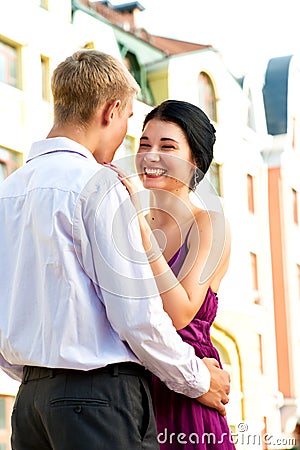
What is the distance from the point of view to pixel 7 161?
49.3ft

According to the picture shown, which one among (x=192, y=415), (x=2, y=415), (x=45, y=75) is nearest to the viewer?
(x=192, y=415)

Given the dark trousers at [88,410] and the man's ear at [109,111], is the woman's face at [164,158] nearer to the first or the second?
the man's ear at [109,111]

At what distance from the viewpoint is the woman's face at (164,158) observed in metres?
3.19

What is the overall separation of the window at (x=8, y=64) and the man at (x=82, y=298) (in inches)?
514

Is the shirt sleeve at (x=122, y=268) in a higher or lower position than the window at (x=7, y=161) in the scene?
lower

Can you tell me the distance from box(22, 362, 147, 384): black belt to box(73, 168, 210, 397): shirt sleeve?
3 centimetres

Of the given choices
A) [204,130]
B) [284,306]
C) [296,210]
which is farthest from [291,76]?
[204,130]

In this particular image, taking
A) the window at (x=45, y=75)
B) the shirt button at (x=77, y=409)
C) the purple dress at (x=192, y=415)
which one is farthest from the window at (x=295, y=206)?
the shirt button at (x=77, y=409)

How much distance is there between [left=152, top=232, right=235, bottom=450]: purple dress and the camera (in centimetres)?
297

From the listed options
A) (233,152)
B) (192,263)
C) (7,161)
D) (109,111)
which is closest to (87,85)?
(109,111)

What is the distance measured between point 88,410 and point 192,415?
641 mm

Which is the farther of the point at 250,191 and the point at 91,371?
the point at 250,191

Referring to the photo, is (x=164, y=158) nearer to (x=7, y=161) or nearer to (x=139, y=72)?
(x=7, y=161)

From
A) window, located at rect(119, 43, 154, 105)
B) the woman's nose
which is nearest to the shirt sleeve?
the woman's nose
